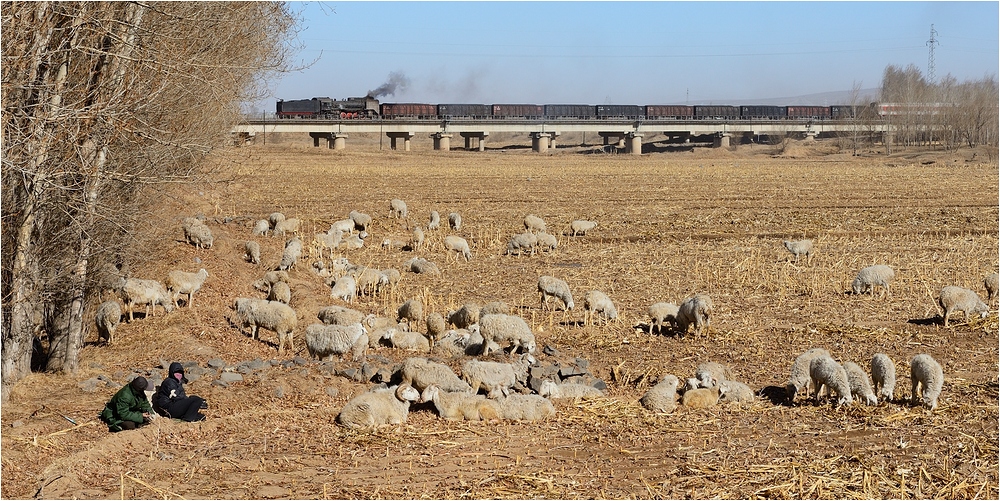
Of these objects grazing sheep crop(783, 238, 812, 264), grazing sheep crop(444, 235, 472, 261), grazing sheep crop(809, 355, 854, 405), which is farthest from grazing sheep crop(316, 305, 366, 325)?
grazing sheep crop(783, 238, 812, 264)

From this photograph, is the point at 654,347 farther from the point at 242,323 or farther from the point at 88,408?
the point at 88,408

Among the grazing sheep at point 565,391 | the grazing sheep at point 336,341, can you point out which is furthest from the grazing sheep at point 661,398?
the grazing sheep at point 336,341

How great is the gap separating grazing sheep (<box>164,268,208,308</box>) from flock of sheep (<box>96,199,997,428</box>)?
0.08ft

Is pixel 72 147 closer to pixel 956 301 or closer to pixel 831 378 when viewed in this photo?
pixel 831 378

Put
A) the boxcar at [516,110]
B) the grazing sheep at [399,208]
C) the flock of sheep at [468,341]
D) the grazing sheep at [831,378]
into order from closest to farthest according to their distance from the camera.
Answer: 1. the flock of sheep at [468,341]
2. the grazing sheep at [831,378]
3. the grazing sheep at [399,208]
4. the boxcar at [516,110]

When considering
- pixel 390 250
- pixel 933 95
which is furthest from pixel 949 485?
pixel 933 95

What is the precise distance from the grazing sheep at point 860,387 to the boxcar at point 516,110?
9499cm

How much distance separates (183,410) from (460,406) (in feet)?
9.72

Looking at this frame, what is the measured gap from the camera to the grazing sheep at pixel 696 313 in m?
14.5

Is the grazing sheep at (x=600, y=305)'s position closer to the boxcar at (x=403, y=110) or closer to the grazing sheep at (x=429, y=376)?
the grazing sheep at (x=429, y=376)

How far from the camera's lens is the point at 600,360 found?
13.7 meters

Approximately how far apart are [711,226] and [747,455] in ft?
67.1

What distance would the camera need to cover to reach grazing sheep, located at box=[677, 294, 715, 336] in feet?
47.7

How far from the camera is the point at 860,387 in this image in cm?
1098
